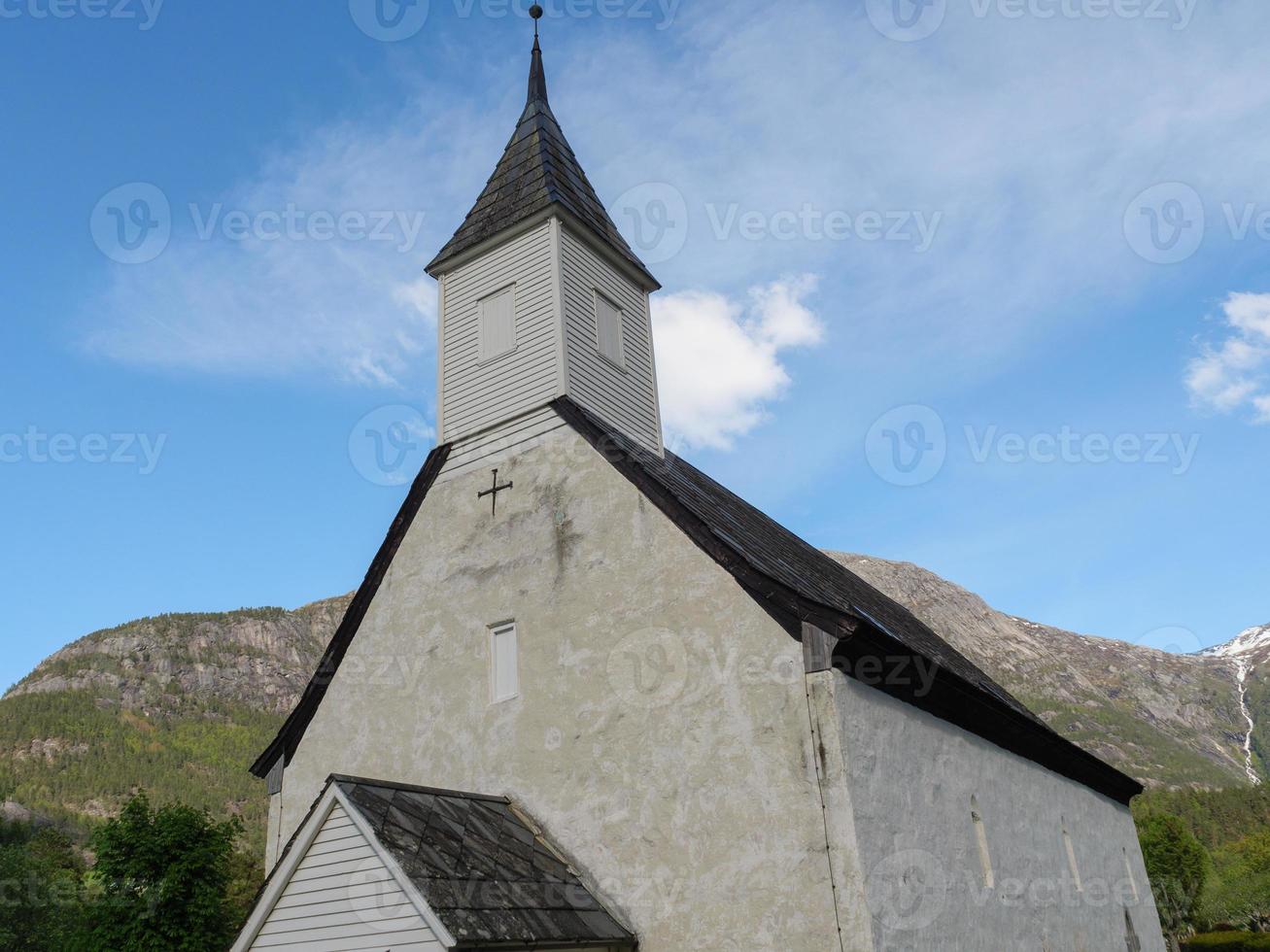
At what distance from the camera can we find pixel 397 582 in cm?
1348

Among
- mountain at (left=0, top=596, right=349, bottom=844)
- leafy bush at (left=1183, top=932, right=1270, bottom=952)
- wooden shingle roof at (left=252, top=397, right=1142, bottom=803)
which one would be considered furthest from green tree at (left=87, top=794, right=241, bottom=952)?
mountain at (left=0, top=596, right=349, bottom=844)

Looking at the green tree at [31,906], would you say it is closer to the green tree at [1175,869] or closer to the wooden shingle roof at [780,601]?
the wooden shingle roof at [780,601]

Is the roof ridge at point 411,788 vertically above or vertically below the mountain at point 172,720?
below

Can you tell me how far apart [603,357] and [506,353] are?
1.41 m

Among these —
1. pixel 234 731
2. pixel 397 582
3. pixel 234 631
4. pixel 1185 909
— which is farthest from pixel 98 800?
pixel 397 582

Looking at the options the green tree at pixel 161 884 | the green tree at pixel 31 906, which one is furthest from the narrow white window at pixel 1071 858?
the green tree at pixel 31 906

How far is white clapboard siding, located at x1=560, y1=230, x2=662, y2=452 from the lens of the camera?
13.5 meters

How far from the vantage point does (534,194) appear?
1470cm

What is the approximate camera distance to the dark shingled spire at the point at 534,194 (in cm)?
1467

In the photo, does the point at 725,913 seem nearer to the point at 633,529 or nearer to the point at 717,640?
the point at 717,640

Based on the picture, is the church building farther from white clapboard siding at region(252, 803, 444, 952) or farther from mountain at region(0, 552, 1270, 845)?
mountain at region(0, 552, 1270, 845)

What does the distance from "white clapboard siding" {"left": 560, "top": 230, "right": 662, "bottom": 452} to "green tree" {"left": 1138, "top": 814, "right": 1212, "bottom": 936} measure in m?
69.3

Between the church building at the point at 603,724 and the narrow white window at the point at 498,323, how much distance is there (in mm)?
65

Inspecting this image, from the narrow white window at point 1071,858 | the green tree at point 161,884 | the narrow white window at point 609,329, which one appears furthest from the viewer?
the green tree at point 161,884
